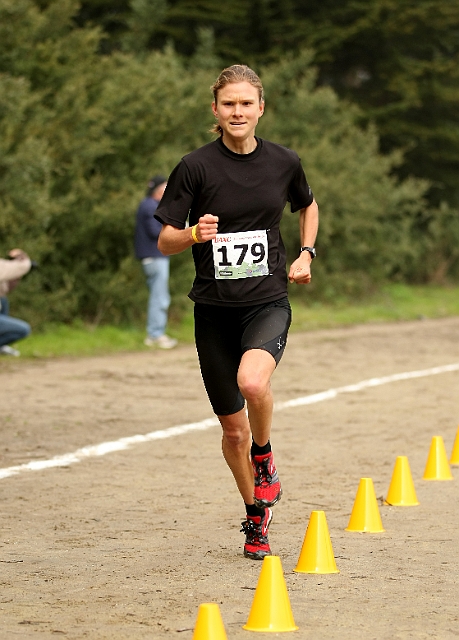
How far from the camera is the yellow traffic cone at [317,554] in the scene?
5.24 meters

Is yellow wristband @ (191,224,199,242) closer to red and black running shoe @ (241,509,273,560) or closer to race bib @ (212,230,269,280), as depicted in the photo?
race bib @ (212,230,269,280)

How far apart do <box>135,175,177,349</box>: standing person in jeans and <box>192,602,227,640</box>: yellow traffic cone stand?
1203 centimetres

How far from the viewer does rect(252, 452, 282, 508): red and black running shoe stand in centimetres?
568

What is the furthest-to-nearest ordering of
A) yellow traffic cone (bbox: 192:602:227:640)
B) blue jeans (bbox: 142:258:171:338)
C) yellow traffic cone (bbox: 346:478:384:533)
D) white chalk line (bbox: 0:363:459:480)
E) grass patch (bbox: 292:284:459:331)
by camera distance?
1. grass patch (bbox: 292:284:459:331)
2. blue jeans (bbox: 142:258:171:338)
3. white chalk line (bbox: 0:363:459:480)
4. yellow traffic cone (bbox: 346:478:384:533)
5. yellow traffic cone (bbox: 192:602:227:640)

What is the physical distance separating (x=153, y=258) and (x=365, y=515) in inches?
397

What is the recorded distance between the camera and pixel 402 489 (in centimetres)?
700

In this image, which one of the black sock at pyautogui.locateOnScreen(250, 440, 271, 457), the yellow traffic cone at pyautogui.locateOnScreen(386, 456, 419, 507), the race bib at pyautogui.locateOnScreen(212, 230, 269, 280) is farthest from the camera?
the yellow traffic cone at pyautogui.locateOnScreen(386, 456, 419, 507)

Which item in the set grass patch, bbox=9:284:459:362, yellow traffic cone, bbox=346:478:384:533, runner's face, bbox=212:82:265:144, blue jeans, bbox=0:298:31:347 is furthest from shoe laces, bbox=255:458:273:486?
Answer: grass patch, bbox=9:284:459:362

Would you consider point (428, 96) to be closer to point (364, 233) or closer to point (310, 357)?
point (364, 233)

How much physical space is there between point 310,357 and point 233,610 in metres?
11.4

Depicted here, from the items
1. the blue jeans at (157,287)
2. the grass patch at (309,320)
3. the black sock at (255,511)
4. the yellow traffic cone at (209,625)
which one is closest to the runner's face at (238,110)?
the black sock at (255,511)

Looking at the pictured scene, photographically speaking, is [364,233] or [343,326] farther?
[364,233]

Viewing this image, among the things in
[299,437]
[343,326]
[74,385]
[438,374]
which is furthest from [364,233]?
[299,437]

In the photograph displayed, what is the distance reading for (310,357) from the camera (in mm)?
15898
